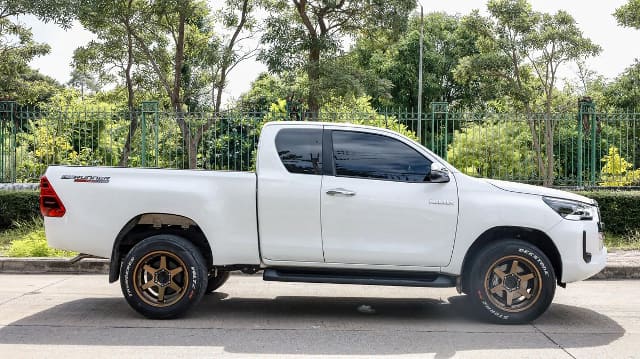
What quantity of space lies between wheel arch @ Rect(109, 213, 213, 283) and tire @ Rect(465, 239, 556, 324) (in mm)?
2744

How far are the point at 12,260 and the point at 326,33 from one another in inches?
407

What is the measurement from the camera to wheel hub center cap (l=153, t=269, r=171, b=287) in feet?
24.0

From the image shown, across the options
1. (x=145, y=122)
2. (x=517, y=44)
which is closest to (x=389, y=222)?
(x=145, y=122)

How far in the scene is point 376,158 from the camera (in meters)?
7.44

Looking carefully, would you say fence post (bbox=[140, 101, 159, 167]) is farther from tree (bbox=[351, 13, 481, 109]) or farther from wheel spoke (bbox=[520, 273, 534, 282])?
tree (bbox=[351, 13, 481, 109])

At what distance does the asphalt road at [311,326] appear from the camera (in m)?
6.16

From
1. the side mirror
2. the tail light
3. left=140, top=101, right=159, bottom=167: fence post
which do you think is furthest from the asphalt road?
left=140, top=101, right=159, bottom=167: fence post

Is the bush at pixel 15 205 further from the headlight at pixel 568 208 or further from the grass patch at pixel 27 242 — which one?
the headlight at pixel 568 208

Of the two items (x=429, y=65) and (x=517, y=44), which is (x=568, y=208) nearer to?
(x=517, y=44)

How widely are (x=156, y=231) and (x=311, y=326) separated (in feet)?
6.23

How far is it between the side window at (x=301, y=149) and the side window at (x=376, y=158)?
19 cm

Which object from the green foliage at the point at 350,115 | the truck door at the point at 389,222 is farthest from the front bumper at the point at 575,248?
the green foliage at the point at 350,115

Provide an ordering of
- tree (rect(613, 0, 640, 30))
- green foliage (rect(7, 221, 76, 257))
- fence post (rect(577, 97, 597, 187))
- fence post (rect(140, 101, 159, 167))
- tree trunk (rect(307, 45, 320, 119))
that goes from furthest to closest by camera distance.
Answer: tree (rect(613, 0, 640, 30)) → tree trunk (rect(307, 45, 320, 119)) → fence post (rect(577, 97, 597, 187)) → fence post (rect(140, 101, 159, 167)) → green foliage (rect(7, 221, 76, 257))

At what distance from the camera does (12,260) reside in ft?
36.7
